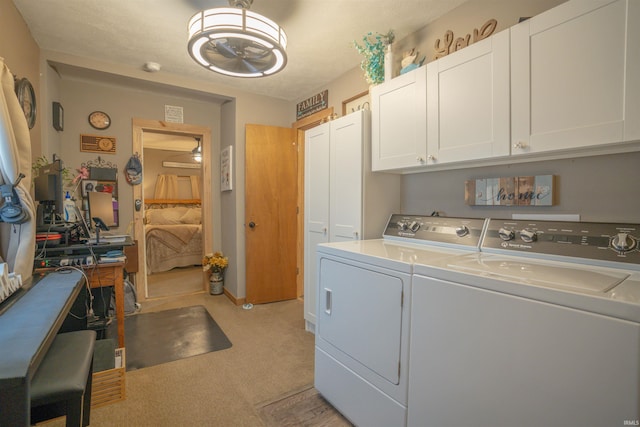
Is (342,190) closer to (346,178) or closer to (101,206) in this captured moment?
(346,178)

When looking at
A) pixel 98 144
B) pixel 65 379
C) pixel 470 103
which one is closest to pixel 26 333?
pixel 65 379

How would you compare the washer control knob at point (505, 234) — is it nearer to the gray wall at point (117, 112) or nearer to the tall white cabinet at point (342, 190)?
the tall white cabinet at point (342, 190)

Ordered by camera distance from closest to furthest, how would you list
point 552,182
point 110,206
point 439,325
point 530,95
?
1. point 439,325
2. point 530,95
3. point 552,182
4. point 110,206

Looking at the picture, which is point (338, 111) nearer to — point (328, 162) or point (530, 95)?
point (328, 162)

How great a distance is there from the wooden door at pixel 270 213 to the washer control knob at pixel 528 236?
2.55m

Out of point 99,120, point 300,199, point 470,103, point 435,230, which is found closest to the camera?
point 470,103

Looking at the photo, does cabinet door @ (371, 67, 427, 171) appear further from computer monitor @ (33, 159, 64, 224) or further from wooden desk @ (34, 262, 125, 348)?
computer monitor @ (33, 159, 64, 224)

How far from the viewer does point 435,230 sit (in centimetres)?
192

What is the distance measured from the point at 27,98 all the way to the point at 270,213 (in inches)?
87.4

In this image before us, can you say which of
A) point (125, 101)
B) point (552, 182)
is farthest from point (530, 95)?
Result: point (125, 101)

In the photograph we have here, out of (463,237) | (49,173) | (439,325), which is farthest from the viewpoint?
(49,173)

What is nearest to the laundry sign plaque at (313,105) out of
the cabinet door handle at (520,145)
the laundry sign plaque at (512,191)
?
the laundry sign plaque at (512,191)

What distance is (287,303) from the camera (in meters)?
3.54

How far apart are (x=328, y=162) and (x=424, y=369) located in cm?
173
